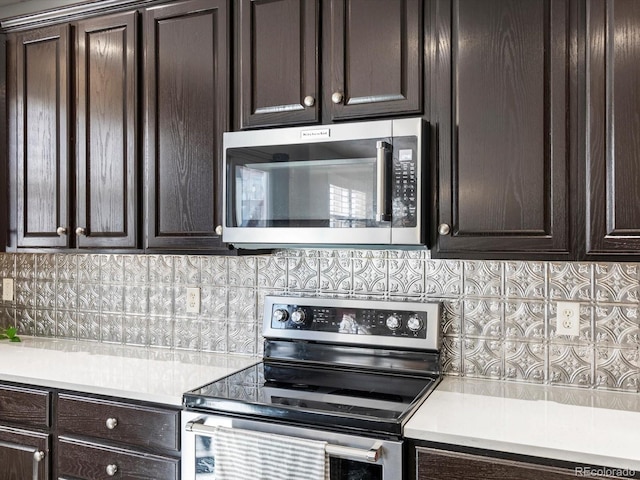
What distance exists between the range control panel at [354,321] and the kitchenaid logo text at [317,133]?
0.65 m

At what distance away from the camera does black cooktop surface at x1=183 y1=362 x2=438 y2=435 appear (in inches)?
58.7

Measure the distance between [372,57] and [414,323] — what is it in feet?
3.08

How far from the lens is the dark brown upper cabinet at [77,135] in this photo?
7.06ft

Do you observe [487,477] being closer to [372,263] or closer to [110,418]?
[372,263]

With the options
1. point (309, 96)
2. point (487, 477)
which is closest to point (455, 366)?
point (487, 477)

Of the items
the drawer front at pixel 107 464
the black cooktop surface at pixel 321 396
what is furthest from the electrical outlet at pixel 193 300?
the drawer front at pixel 107 464

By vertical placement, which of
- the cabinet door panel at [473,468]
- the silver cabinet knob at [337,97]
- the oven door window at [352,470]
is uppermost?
the silver cabinet knob at [337,97]

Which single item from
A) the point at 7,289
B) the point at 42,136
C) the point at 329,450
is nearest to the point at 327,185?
the point at 329,450

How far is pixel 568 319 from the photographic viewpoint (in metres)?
1.82

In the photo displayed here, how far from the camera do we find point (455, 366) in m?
1.96

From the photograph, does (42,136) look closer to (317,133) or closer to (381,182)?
(317,133)

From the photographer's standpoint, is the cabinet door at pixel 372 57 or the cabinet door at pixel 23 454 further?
the cabinet door at pixel 23 454

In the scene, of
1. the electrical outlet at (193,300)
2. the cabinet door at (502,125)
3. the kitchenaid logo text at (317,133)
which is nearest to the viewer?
the cabinet door at (502,125)

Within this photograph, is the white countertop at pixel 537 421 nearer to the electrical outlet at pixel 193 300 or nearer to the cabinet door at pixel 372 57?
the cabinet door at pixel 372 57
